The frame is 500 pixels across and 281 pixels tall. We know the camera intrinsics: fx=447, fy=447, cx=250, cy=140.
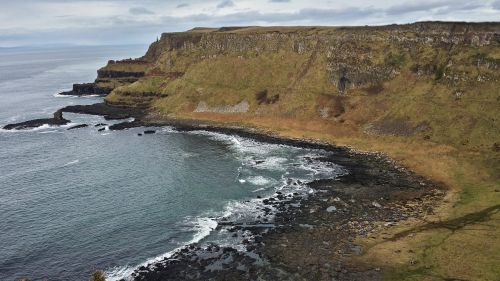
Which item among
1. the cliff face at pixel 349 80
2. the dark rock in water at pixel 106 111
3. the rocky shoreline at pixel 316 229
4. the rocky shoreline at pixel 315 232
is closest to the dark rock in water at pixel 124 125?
the dark rock in water at pixel 106 111

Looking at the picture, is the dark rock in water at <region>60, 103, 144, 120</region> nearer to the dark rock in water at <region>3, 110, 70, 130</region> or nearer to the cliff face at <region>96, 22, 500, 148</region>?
the cliff face at <region>96, 22, 500, 148</region>

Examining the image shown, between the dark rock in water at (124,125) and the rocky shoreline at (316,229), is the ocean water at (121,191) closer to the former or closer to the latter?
the rocky shoreline at (316,229)

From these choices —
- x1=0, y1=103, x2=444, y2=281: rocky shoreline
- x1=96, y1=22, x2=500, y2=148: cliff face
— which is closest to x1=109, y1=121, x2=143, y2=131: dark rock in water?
x1=96, y1=22, x2=500, y2=148: cliff face

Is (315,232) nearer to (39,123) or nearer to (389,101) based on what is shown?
(389,101)

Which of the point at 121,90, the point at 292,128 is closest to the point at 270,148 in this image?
the point at 292,128

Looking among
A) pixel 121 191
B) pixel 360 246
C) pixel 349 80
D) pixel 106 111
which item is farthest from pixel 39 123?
pixel 360 246
